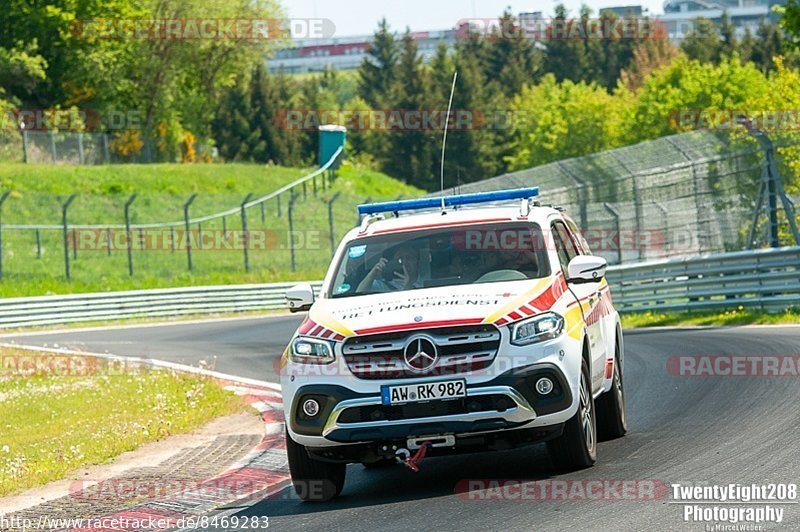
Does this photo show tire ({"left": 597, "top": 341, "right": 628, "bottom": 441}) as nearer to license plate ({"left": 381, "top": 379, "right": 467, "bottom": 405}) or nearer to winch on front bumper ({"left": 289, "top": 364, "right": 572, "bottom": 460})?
winch on front bumper ({"left": 289, "top": 364, "right": 572, "bottom": 460})

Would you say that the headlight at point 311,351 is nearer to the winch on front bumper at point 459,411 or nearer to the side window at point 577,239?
the winch on front bumper at point 459,411

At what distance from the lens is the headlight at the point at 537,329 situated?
8.77m

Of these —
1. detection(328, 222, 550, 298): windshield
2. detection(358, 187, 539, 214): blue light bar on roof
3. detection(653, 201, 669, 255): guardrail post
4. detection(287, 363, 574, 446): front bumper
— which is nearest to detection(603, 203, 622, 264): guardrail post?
detection(653, 201, 669, 255): guardrail post

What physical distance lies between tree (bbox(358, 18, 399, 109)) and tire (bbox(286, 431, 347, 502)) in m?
115

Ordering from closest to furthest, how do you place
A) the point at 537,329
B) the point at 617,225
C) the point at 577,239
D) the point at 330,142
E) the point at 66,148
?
the point at 537,329 → the point at 577,239 → the point at 617,225 → the point at 66,148 → the point at 330,142

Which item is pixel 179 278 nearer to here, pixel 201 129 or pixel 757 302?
pixel 757 302

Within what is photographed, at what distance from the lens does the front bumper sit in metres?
8.67

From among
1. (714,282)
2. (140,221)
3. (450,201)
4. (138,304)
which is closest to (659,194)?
(714,282)

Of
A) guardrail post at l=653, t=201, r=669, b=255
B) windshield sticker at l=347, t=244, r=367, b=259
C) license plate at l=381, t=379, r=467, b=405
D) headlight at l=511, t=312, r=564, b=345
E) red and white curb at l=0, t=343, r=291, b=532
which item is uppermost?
windshield sticker at l=347, t=244, r=367, b=259

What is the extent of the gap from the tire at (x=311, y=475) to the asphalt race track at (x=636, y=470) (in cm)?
10

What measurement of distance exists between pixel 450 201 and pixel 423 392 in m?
2.72

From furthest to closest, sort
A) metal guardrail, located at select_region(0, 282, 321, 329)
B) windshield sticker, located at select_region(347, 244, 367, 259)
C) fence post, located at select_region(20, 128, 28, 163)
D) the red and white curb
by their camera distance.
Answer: fence post, located at select_region(20, 128, 28, 163) → metal guardrail, located at select_region(0, 282, 321, 329) → windshield sticker, located at select_region(347, 244, 367, 259) → the red and white curb

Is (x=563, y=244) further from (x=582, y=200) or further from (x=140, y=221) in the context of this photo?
(x=140, y=221)

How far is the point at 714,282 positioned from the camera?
24422 mm
